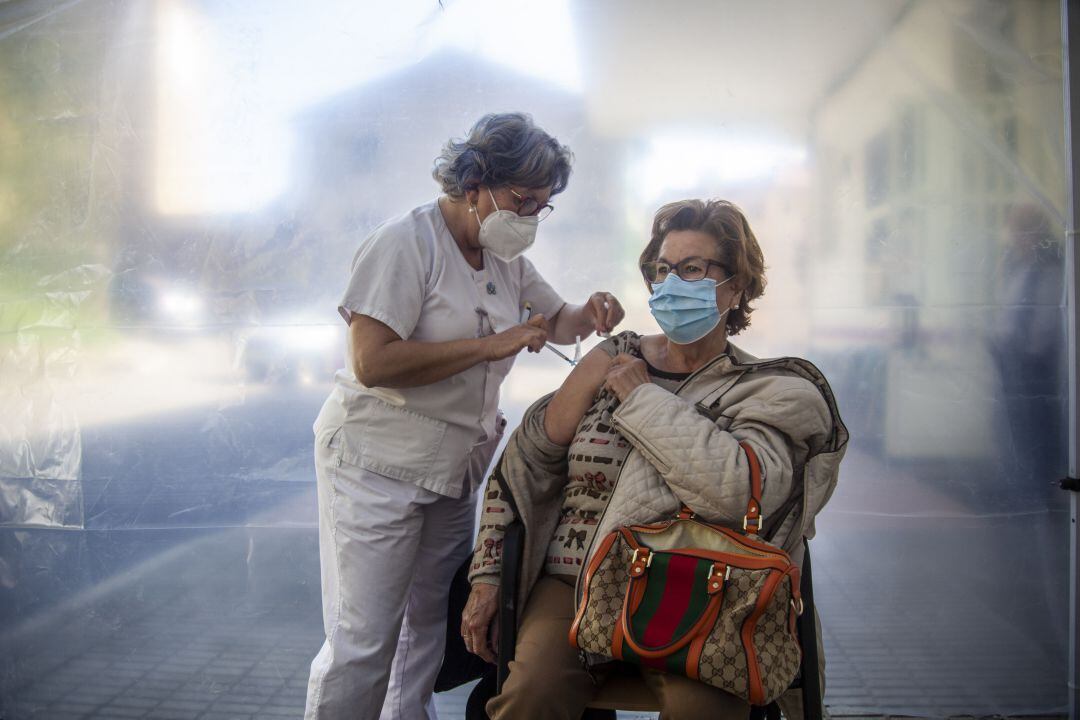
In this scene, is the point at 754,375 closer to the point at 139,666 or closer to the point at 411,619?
the point at 411,619

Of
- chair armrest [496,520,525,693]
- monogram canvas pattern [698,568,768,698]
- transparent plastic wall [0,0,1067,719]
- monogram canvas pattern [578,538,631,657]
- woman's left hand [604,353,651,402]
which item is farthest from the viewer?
transparent plastic wall [0,0,1067,719]

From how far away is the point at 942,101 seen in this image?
8.45 ft

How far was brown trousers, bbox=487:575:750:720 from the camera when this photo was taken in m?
1.56

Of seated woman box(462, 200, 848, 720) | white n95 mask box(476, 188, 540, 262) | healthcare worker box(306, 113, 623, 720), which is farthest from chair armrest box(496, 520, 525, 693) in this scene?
white n95 mask box(476, 188, 540, 262)

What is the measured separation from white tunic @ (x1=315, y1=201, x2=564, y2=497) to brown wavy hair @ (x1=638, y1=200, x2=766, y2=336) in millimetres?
536

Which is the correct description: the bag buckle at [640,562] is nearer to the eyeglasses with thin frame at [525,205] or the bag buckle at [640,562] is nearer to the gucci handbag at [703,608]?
the gucci handbag at [703,608]

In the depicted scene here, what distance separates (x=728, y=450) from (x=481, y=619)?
0.76 m

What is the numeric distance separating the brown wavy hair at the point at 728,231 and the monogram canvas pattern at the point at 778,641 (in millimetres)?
841

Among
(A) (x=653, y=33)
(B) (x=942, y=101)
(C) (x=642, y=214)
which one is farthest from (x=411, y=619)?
(B) (x=942, y=101)

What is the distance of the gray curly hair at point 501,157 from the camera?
2010mm

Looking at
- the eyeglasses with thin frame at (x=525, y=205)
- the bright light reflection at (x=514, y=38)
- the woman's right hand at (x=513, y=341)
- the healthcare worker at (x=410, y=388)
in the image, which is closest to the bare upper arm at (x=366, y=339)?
the healthcare worker at (x=410, y=388)

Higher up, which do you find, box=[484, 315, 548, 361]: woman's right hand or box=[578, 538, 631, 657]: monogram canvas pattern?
box=[484, 315, 548, 361]: woman's right hand

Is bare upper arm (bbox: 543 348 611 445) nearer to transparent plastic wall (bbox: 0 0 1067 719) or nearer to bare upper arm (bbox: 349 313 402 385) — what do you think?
bare upper arm (bbox: 349 313 402 385)

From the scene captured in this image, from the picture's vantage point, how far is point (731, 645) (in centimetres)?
152
